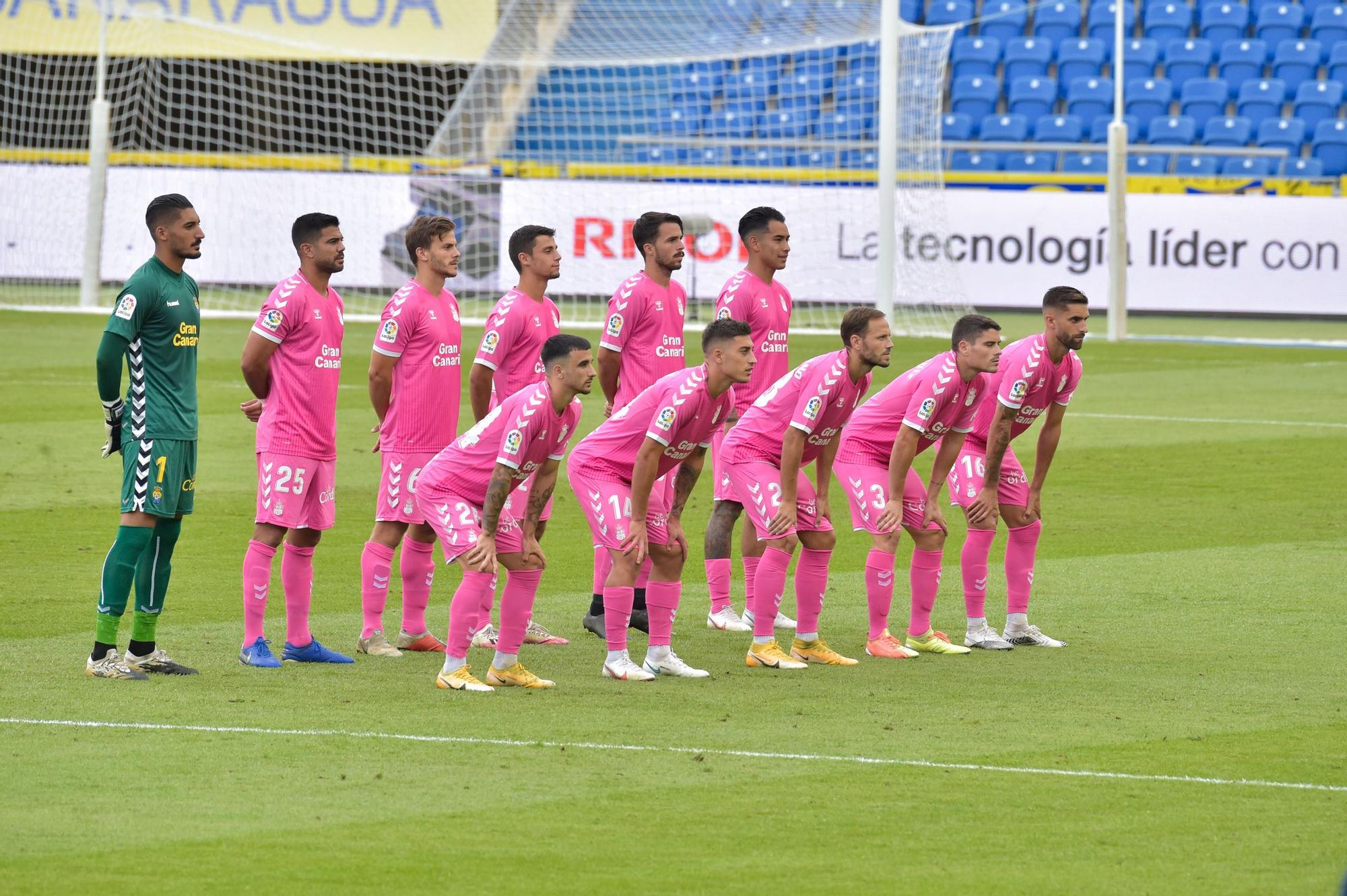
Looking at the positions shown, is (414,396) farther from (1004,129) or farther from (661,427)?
(1004,129)

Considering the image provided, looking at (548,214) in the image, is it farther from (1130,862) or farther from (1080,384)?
(1130,862)

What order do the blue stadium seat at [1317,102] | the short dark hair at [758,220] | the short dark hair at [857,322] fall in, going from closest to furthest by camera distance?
the short dark hair at [857,322], the short dark hair at [758,220], the blue stadium seat at [1317,102]

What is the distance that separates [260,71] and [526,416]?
30758 millimetres

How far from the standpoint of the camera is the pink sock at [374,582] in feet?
29.0

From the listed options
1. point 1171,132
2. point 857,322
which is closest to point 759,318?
point 857,322

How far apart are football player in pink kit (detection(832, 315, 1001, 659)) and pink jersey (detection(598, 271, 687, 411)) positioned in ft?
3.90

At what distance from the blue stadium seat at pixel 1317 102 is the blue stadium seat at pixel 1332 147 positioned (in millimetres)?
852

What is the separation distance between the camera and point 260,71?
37.0 m

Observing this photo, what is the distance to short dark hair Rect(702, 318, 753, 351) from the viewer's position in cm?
803

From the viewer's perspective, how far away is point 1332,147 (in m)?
32.2

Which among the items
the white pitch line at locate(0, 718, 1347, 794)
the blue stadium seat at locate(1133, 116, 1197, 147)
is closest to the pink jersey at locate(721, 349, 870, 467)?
the white pitch line at locate(0, 718, 1347, 794)

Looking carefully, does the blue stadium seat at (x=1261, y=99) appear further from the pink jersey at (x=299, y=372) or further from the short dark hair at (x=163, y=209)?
the short dark hair at (x=163, y=209)

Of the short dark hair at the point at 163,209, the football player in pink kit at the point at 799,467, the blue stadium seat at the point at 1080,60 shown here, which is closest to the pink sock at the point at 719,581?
the football player in pink kit at the point at 799,467

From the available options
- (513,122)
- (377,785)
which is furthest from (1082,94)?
(377,785)
